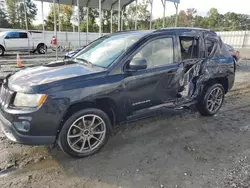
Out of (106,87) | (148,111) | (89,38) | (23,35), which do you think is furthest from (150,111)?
(89,38)

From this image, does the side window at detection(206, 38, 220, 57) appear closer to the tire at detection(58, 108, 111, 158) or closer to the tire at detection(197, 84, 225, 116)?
the tire at detection(197, 84, 225, 116)

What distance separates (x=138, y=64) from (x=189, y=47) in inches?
62.0

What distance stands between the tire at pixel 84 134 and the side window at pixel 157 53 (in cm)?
116

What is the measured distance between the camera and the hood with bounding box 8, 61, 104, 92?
9.06 feet

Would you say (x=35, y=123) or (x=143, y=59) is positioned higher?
(x=143, y=59)

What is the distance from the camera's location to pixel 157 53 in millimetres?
3674

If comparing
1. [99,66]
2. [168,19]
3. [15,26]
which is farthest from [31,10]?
[99,66]

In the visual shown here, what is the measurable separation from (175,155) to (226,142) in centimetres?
111

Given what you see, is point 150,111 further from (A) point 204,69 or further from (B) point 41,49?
(B) point 41,49

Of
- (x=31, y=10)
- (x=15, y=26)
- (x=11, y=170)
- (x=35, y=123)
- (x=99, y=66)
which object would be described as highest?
(x=31, y=10)

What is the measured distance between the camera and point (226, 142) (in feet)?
12.1

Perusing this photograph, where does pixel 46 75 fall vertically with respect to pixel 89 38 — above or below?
below

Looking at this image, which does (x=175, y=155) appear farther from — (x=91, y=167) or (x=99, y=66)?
(x=99, y=66)

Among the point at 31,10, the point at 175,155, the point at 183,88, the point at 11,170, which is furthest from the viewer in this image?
the point at 31,10
